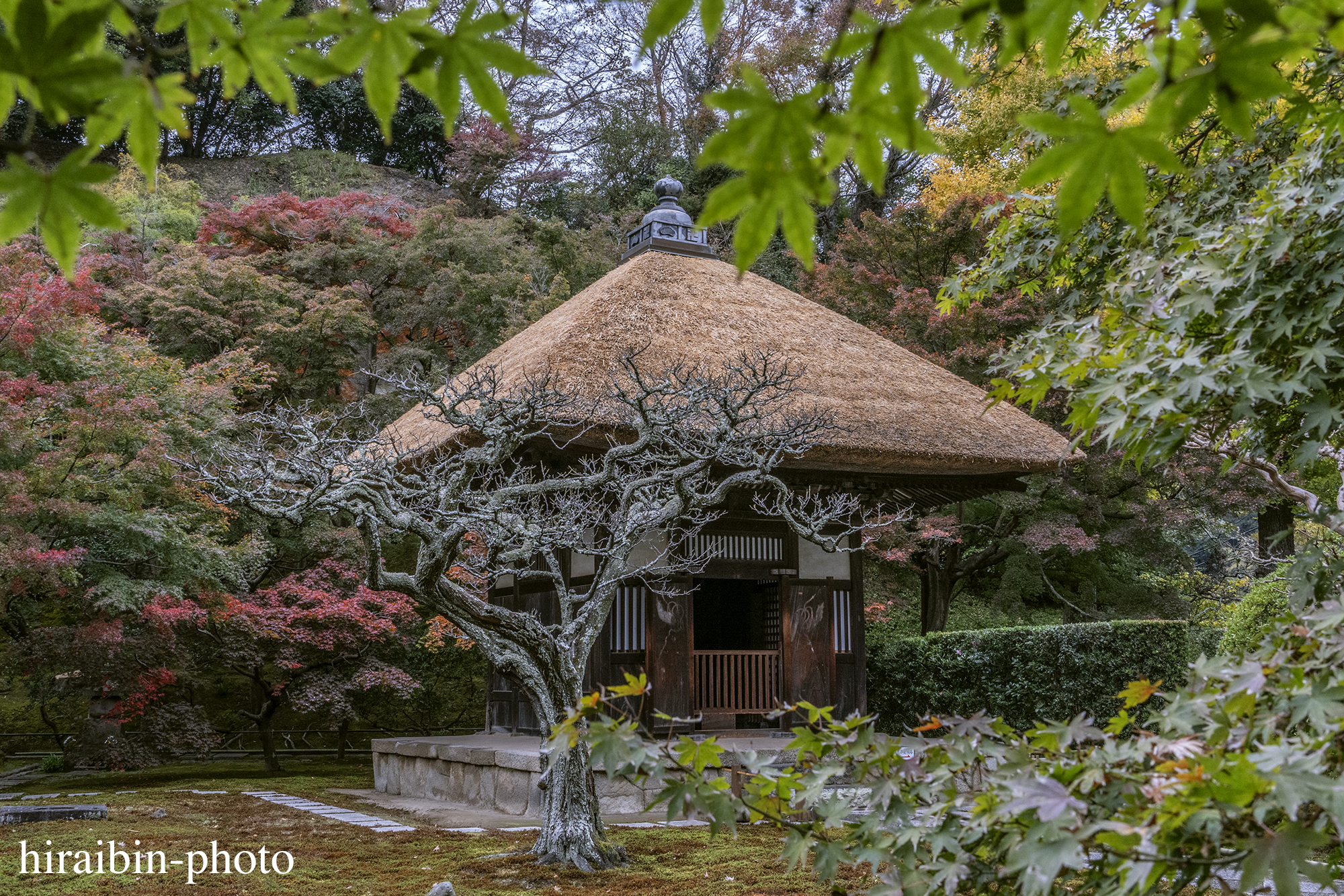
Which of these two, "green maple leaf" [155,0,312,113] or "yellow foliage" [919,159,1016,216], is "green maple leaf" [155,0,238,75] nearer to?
"green maple leaf" [155,0,312,113]

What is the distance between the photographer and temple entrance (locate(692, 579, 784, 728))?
8.72 meters

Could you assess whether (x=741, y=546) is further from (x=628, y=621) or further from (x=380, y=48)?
(x=380, y=48)

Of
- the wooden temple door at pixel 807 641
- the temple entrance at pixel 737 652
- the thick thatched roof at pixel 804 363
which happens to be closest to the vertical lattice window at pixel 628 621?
the temple entrance at pixel 737 652

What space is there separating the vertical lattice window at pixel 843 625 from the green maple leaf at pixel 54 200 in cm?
886

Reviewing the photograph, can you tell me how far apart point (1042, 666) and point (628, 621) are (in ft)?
14.0

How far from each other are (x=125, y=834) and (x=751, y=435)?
4762 millimetres

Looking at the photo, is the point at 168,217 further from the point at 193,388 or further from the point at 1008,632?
the point at 1008,632

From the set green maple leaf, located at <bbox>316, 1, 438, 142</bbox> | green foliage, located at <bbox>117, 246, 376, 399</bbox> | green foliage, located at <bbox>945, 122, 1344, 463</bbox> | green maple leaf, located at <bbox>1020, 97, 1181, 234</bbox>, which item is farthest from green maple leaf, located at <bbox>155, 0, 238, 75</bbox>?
green foliage, located at <bbox>117, 246, 376, 399</bbox>

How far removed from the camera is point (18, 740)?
13383mm

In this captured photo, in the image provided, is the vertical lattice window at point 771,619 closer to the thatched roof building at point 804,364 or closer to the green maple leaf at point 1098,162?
the thatched roof building at point 804,364

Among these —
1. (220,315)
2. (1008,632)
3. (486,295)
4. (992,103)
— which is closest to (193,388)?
(220,315)

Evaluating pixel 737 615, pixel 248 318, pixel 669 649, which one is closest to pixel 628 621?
pixel 669 649

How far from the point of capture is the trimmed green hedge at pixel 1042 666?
30.9ft

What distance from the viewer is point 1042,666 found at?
31.7ft
